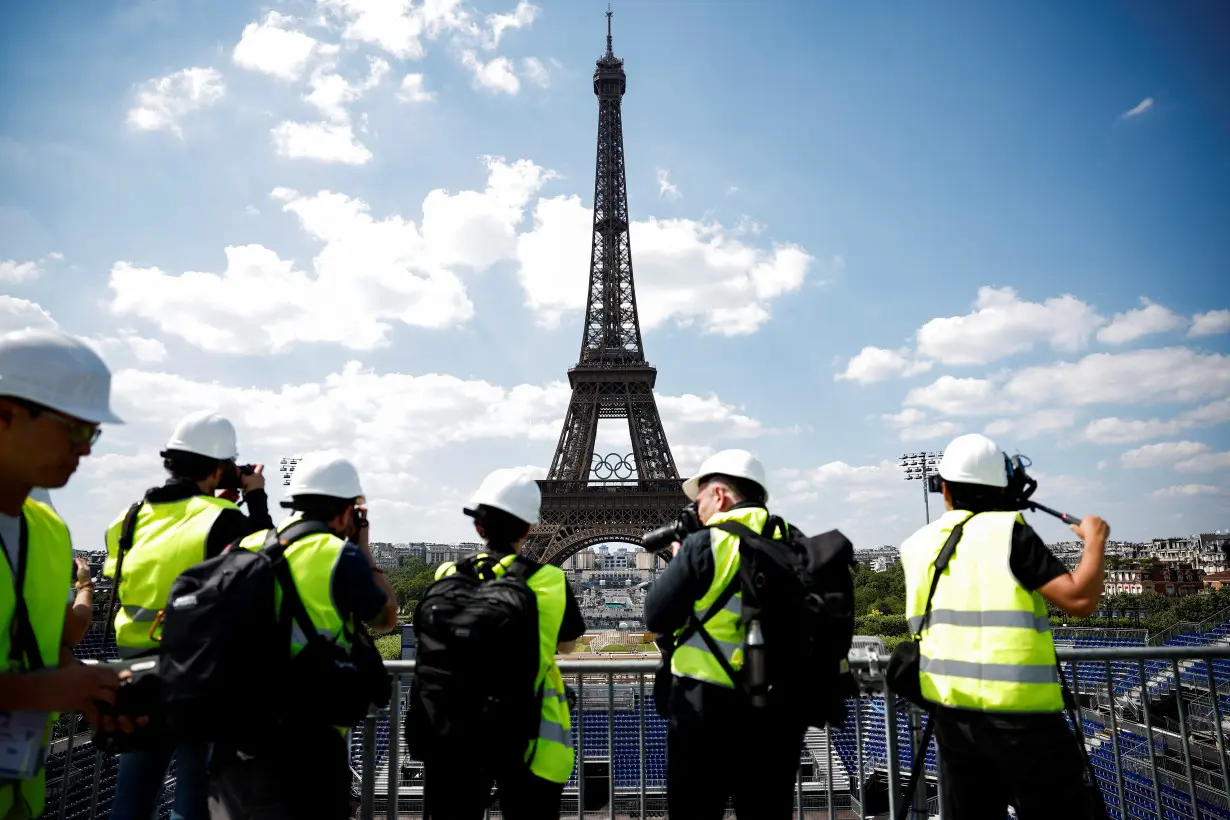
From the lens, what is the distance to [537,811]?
123 inches

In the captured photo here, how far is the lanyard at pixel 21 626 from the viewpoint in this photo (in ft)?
6.41

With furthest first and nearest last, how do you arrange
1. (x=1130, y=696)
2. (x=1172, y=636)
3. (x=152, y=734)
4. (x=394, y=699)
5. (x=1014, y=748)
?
(x=1172, y=636), (x=1130, y=696), (x=394, y=699), (x=1014, y=748), (x=152, y=734)

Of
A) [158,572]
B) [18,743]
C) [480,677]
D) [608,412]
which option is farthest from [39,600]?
[608,412]

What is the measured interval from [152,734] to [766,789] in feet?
7.56

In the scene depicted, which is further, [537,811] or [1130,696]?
[1130,696]

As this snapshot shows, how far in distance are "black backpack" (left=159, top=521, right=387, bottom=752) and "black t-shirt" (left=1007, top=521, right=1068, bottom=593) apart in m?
2.61

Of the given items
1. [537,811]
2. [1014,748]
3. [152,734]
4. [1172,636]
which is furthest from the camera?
[1172,636]

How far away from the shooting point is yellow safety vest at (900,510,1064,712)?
9.69ft

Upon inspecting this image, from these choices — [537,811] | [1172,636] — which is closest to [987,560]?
[537,811]

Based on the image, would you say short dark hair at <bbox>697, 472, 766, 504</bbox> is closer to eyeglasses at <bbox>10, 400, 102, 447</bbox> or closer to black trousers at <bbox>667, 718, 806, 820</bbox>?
black trousers at <bbox>667, 718, 806, 820</bbox>

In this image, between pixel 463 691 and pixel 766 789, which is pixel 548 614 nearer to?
pixel 463 691

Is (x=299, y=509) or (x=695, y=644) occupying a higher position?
(x=299, y=509)

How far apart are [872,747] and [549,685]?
16441 millimetres

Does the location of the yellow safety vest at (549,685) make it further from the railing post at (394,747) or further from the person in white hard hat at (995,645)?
the person in white hard hat at (995,645)
